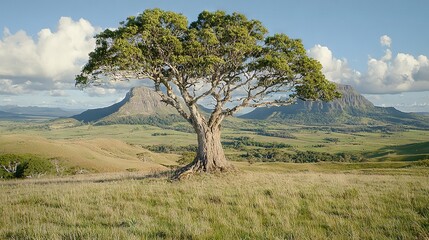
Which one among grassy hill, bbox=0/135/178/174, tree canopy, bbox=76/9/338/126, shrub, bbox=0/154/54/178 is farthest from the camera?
grassy hill, bbox=0/135/178/174

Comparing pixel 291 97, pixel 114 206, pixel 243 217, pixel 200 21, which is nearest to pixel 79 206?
pixel 114 206

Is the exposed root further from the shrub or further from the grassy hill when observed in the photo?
the grassy hill

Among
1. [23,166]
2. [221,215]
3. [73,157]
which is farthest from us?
[73,157]

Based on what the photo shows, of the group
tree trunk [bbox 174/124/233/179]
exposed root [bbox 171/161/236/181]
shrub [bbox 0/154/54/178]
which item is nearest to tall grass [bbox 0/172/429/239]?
exposed root [bbox 171/161/236/181]

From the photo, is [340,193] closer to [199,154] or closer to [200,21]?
[199,154]

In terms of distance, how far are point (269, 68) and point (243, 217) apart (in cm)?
1762

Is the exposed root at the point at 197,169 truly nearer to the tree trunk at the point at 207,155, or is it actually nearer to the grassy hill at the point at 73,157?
the tree trunk at the point at 207,155

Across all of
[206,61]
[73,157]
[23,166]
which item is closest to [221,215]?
[206,61]

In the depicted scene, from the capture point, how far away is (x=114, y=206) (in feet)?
46.4

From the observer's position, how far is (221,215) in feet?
40.0

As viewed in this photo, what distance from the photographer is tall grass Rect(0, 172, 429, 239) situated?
32.4ft

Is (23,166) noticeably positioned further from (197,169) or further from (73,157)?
(197,169)

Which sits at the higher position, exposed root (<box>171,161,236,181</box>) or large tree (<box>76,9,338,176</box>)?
large tree (<box>76,9,338,176</box>)

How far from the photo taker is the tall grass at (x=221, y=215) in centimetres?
989
